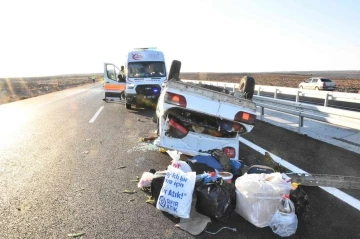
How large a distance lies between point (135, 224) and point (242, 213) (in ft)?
4.17

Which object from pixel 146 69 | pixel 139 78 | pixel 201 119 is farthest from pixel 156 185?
pixel 146 69

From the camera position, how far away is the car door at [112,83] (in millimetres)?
15898

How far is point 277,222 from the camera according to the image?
3418 mm

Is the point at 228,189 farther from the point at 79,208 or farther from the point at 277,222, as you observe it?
the point at 79,208

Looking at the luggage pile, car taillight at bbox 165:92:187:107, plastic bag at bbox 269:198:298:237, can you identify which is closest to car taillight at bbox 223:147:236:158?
car taillight at bbox 165:92:187:107

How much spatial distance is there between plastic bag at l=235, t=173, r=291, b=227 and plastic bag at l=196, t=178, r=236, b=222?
0.14 metres

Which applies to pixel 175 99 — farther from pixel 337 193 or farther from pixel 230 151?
pixel 337 193

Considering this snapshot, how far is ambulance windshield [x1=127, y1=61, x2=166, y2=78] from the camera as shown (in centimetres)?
1493

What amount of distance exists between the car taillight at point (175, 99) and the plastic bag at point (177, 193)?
4.66 feet

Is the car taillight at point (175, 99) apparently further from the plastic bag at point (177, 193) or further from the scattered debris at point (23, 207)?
the scattered debris at point (23, 207)

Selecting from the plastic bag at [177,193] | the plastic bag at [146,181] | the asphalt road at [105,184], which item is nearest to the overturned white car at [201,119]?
the asphalt road at [105,184]

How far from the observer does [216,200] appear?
3.66 metres

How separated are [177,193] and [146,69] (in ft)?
39.3

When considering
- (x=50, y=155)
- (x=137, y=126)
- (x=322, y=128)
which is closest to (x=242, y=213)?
(x=50, y=155)
